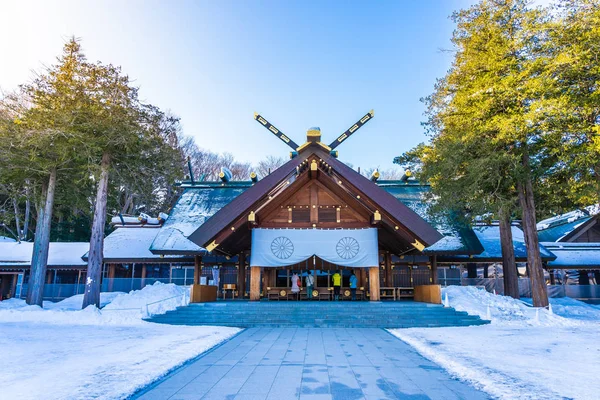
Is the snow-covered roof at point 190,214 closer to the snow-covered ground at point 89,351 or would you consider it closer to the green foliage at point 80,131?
the green foliage at point 80,131

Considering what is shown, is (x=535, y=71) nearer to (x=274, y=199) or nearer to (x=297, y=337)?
(x=274, y=199)

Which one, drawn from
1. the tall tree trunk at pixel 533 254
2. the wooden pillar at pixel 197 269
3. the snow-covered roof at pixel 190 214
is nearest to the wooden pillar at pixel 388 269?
the tall tree trunk at pixel 533 254

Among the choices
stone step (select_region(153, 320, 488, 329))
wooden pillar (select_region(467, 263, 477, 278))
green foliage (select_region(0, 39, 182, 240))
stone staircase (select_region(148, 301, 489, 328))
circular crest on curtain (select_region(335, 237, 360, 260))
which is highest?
green foliage (select_region(0, 39, 182, 240))

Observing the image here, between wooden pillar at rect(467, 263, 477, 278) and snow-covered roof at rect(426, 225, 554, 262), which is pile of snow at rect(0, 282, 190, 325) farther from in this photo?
wooden pillar at rect(467, 263, 477, 278)

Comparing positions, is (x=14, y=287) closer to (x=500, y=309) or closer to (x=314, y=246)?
(x=314, y=246)

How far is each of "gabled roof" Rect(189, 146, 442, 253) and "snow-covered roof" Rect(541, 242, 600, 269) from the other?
10.7m

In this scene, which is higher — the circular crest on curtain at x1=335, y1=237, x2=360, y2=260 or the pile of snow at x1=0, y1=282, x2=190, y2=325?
the circular crest on curtain at x1=335, y1=237, x2=360, y2=260

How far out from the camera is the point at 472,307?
39.4 feet

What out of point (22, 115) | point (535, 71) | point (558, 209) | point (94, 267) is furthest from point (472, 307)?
point (22, 115)

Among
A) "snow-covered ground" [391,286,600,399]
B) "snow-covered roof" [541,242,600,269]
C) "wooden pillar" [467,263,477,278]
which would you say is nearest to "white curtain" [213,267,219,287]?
"snow-covered ground" [391,286,600,399]

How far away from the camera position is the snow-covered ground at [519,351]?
4180 mm

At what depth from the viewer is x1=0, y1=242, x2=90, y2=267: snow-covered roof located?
65.7ft

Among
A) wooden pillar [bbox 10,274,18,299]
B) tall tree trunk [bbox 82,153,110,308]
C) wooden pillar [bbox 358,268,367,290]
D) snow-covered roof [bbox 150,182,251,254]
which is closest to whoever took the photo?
tall tree trunk [bbox 82,153,110,308]

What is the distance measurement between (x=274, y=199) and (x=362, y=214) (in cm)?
334
